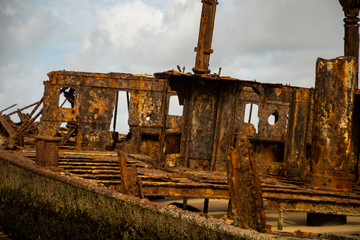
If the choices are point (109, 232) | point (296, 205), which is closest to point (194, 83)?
point (296, 205)

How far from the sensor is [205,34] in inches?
543

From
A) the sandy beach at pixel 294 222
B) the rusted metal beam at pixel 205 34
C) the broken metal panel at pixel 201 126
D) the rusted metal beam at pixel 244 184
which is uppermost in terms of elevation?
the rusted metal beam at pixel 205 34

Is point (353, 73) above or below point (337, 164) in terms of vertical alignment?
above

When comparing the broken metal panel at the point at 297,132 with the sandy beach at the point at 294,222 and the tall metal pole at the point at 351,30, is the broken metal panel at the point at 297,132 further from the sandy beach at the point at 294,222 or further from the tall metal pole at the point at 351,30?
the tall metal pole at the point at 351,30

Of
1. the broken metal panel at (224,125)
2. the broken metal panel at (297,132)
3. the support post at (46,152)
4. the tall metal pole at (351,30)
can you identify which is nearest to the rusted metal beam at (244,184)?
the support post at (46,152)

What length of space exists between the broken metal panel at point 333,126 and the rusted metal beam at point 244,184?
15.0 feet

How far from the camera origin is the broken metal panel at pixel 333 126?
8836 millimetres

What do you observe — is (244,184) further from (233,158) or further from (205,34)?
(205,34)

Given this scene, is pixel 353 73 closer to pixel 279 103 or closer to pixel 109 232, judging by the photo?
pixel 109 232

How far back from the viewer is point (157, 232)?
5.00 metres

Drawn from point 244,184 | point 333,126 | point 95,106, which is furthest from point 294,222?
point 95,106

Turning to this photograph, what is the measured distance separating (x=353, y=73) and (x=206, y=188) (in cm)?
359

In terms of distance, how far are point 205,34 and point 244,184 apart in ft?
31.4

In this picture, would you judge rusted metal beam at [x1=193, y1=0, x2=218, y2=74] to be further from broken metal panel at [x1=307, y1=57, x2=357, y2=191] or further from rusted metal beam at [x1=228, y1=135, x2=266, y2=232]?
rusted metal beam at [x1=228, y1=135, x2=266, y2=232]
